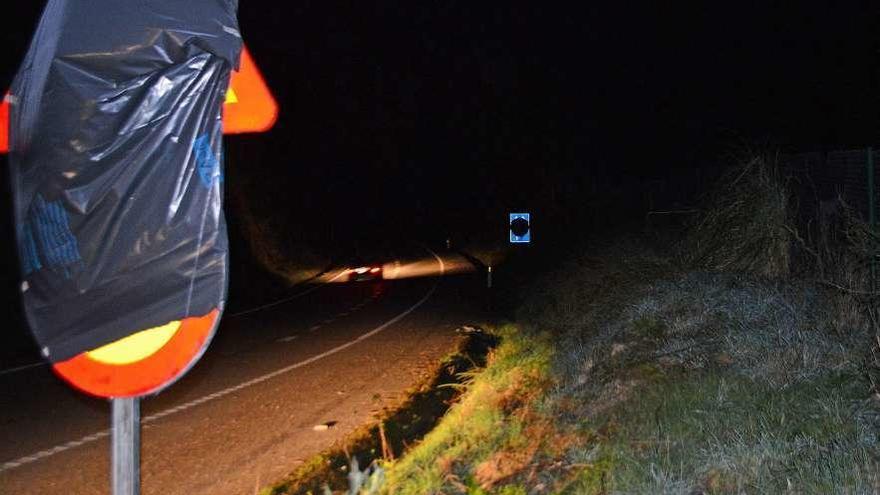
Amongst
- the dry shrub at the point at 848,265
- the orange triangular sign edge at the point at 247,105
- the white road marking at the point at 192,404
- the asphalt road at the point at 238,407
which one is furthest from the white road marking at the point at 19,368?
the orange triangular sign edge at the point at 247,105

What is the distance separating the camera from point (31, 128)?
262cm

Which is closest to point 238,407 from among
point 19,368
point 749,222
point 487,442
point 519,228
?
point 487,442

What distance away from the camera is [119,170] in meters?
2.60

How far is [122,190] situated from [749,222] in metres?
10.6

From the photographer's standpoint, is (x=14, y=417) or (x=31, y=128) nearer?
(x=31, y=128)

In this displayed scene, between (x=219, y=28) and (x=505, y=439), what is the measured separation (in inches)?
179

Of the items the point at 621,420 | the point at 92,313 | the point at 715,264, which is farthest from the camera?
the point at 715,264

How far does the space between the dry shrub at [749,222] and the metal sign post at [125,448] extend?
393 inches

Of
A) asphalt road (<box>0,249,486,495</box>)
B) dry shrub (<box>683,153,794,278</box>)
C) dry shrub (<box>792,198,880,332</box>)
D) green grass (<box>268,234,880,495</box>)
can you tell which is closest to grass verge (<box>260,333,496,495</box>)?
asphalt road (<box>0,249,486,495</box>)

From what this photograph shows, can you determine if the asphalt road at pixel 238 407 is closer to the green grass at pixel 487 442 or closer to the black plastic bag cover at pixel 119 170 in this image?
the green grass at pixel 487 442

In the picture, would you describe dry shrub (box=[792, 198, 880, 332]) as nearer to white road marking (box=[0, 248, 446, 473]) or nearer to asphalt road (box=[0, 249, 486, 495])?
asphalt road (box=[0, 249, 486, 495])

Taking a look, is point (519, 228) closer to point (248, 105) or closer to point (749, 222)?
point (749, 222)

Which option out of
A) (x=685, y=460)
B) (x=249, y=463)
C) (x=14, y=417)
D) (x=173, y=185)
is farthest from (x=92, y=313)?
(x=14, y=417)

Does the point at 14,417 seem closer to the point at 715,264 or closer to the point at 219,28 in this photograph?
the point at 219,28
